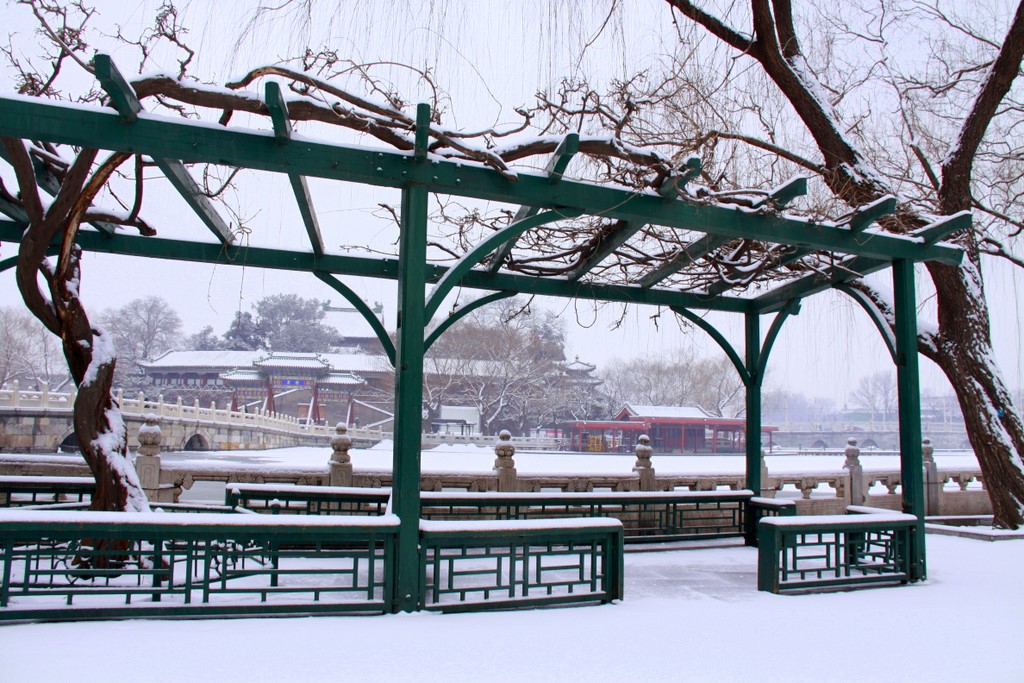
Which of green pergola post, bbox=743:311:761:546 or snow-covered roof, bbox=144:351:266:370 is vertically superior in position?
snow-covered roof, bbox=144:351:266:370

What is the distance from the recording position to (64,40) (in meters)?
4.34

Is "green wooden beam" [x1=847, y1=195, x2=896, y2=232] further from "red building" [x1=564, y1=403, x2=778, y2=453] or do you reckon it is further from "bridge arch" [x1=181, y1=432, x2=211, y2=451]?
"bridge arch" [x1=181, y1=432, x2=211, y2=451]

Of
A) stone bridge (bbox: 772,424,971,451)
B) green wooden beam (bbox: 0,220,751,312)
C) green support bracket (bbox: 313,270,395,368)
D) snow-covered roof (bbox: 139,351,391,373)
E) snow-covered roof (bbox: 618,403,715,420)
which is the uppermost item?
snow-covered roof (bbox: 139,351,391,373)

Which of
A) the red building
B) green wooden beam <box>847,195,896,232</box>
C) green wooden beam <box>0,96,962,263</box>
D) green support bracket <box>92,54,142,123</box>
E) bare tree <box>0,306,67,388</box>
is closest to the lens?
green support bracket <box>92,54,142,123</box>

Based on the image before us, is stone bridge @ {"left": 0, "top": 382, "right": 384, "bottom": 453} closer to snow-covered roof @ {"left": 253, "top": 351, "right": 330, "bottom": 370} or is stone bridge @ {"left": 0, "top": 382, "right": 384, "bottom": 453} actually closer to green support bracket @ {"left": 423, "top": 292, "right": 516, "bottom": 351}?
snow-covered roof @ {"left": 253, "top": 351, "right": 330, "bottom": 370}

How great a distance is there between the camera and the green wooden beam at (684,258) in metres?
4.97

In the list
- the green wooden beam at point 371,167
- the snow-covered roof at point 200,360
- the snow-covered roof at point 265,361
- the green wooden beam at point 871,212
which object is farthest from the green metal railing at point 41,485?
the snow-covered roof at point 200,360

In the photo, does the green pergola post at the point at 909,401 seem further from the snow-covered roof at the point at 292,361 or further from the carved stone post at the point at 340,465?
the snow-covered roof at the point at 292,361

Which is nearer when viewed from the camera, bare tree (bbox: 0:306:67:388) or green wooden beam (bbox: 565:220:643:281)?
green wooden beam (bbox: 565:220:643:281)

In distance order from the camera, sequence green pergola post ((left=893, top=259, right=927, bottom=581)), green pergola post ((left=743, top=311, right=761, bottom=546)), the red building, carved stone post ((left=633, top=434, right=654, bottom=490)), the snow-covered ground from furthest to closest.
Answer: the red building, carved stone post ((left=633, top=434, right=654, bottom=490)), green pergola post ((left=743, top=311, right=761, bottom=546)), green pergola post ((left=893, top=259, right=927, bottom=581)), the snow-covered ground

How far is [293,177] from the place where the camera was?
383cm

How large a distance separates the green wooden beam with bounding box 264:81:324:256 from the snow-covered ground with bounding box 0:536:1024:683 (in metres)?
2.29

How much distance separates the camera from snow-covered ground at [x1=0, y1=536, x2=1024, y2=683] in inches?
108

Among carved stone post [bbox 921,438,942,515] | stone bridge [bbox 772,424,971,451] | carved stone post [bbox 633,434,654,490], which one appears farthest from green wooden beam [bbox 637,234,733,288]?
stone bridge [bbox 772,424,971,451]
